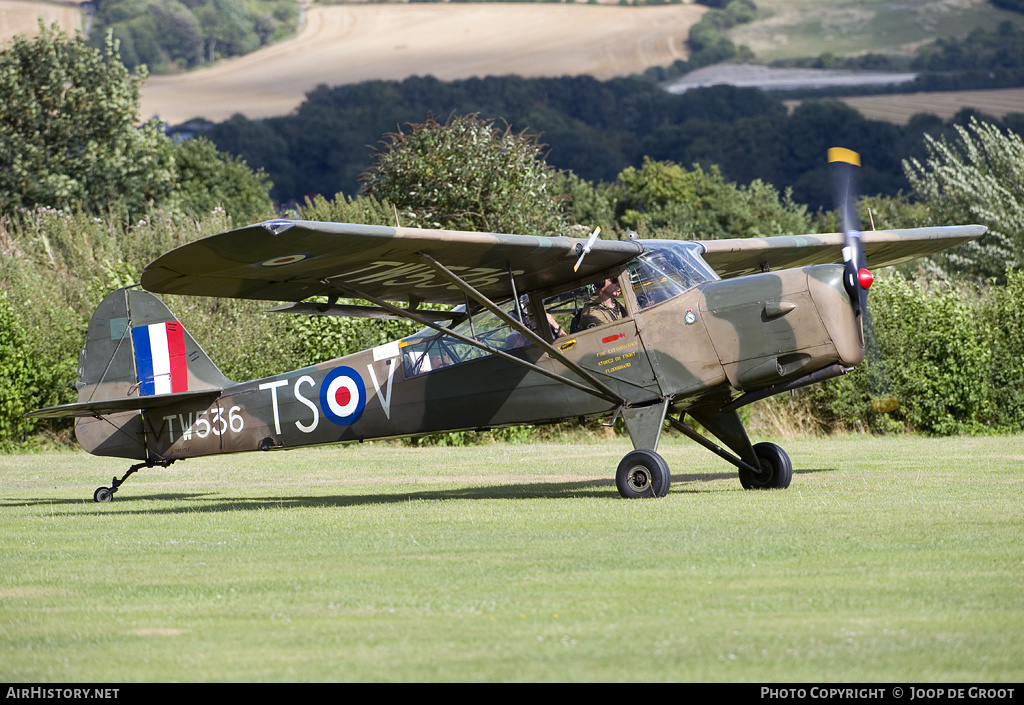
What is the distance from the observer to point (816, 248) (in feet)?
47.1

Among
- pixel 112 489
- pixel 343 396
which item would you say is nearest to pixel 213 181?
pixel 112 489

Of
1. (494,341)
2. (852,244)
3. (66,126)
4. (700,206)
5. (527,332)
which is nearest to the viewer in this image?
(852,244)

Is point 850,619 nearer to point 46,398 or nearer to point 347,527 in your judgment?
point 347,527

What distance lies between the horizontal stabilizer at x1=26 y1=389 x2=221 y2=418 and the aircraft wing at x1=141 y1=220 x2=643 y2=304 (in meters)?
2.11

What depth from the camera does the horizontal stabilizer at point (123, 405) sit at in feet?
40.5

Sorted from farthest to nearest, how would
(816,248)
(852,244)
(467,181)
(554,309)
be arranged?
(467,181)
(816,248)
(554,309)
(852,244)

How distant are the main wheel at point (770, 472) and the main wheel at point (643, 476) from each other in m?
1.52

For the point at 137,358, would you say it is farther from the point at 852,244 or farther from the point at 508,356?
the point at 852,244

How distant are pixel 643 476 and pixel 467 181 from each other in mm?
17631

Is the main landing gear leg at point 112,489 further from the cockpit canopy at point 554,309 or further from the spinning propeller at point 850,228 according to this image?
the spinning propeller at point 850,228

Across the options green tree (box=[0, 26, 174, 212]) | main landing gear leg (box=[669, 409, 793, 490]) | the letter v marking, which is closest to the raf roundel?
the letter v marking

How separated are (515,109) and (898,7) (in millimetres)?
68902

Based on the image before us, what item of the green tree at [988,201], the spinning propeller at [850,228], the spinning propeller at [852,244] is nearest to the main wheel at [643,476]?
the spinning propeller at [852,244]

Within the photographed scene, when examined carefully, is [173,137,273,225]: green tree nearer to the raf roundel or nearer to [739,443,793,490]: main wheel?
the raf roundel
